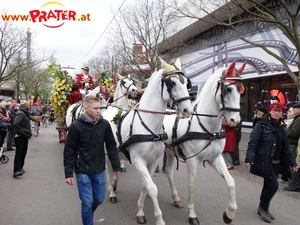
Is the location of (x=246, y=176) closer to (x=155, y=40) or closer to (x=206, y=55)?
(x=155, y=40)

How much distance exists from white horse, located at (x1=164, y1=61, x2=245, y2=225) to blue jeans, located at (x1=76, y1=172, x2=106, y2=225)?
148cm

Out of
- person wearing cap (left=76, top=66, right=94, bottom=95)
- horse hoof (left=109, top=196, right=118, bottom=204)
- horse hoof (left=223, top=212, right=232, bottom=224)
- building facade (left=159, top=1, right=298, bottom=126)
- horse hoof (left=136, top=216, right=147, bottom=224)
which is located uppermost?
building facade (left=159, top=1, right=298, bottom=126)

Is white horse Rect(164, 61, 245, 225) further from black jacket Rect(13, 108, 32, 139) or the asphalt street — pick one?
black jacket Rect(13, 108, 32, 139)

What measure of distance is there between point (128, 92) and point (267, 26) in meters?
10.8

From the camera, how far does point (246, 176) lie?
7375 millimetres

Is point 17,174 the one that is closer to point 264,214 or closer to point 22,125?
point 22,125

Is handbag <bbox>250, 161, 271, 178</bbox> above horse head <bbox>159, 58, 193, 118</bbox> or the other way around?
the other way around

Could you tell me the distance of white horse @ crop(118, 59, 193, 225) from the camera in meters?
3.87

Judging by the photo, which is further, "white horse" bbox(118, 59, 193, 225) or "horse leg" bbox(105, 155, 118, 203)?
"horse leg" bbox(105, 155, 118, 203)

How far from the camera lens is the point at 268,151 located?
4.41 metres

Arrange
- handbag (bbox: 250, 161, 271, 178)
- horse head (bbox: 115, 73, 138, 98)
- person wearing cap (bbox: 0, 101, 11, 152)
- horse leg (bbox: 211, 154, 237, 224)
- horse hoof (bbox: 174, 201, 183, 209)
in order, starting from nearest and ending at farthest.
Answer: horse leg (bbox: 211, 154, 237, 224)
handbag (bbox: 250, 161, 271, 178)
horse hoof (bbox: 174, 201, 183, 209)
horse head (bbox: 115, 73, 138, 98)
person wearing cap (bbox: 0, 101, 11, 152)

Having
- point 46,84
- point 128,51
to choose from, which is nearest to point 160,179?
point 128,51

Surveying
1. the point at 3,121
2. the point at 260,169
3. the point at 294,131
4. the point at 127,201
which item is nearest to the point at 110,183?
the point at 127,201

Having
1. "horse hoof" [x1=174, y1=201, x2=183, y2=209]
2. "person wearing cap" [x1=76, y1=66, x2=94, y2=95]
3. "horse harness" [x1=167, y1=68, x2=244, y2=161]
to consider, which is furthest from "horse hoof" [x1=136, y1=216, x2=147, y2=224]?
"person wearing cap" [x1=76, y1=66, x2=94, y2=95]
